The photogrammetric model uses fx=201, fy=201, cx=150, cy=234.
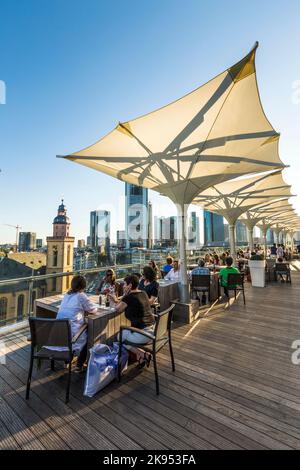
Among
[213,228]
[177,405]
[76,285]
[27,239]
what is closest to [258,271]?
[177,405]

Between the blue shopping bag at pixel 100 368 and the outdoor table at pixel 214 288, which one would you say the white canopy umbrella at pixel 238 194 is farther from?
the blue shopping bag at pixel 100 368

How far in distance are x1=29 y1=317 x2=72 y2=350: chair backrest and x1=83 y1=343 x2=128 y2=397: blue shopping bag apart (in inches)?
16.3

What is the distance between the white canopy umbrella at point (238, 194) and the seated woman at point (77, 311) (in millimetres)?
8651

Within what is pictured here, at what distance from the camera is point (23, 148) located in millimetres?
8812

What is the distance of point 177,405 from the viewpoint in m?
2.18

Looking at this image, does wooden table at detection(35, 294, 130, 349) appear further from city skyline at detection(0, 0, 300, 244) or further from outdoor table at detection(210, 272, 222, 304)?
outdoor table at detection(210, 272, 222, 304)

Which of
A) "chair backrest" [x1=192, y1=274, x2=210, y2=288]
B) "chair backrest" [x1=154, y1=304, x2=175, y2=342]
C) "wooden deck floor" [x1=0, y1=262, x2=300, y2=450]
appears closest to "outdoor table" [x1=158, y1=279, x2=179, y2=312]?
"chair backrest" [x1=192, y1=274, x2=210, y2=288]

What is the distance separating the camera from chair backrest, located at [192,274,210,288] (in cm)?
565

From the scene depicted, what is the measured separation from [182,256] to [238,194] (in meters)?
6.64

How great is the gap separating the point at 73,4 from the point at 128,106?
7.54 feet

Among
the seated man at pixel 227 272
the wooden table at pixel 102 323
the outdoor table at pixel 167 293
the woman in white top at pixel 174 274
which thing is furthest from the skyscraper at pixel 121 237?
the wooden table at pixel 102 323

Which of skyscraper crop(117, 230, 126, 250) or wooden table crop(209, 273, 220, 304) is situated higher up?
skyscraper crop(117, 230, 126, 250)
